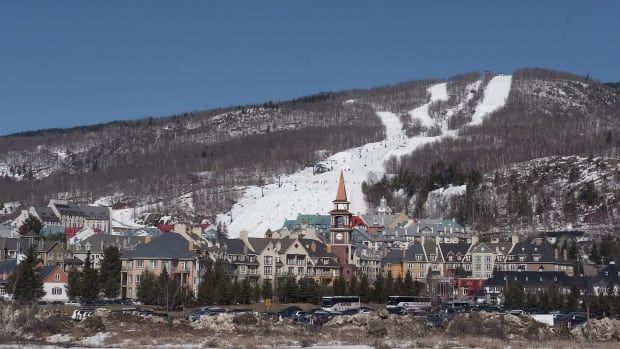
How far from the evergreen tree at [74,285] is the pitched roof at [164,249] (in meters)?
6.42

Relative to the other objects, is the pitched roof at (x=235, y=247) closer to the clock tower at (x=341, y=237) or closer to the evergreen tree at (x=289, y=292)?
the evergreen tree at (x=289, y=292)

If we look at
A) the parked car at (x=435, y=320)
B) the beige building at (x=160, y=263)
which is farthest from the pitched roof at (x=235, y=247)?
the parked car at (x=435, y=320)

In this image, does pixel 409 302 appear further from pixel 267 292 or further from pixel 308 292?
pixel 267 292

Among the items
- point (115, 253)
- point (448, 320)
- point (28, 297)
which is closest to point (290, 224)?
point (115, 253)

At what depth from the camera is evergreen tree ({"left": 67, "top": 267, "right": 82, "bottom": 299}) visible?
91.1 m

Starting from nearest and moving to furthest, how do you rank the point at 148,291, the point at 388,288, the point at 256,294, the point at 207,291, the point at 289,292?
the point at 148,291 → the point at 207,291 → the point at 256,294 → the point at 289,292 → the point at 388,288

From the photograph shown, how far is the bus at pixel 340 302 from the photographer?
3558 inches

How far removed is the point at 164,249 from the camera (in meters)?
99.2

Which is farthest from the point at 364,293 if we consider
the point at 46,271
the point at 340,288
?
the point at 46,271

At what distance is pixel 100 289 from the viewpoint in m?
94.2

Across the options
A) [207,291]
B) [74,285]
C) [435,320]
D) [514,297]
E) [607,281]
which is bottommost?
[435,320]

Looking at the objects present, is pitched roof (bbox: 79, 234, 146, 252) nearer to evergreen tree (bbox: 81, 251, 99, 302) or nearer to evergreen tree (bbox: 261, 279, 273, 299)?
evergreen tree (bbox: 261, 279, 273, 299)

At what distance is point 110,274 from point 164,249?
582 centimetres

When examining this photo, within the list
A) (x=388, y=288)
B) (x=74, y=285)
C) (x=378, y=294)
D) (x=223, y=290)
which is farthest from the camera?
(x=388, y=288)
